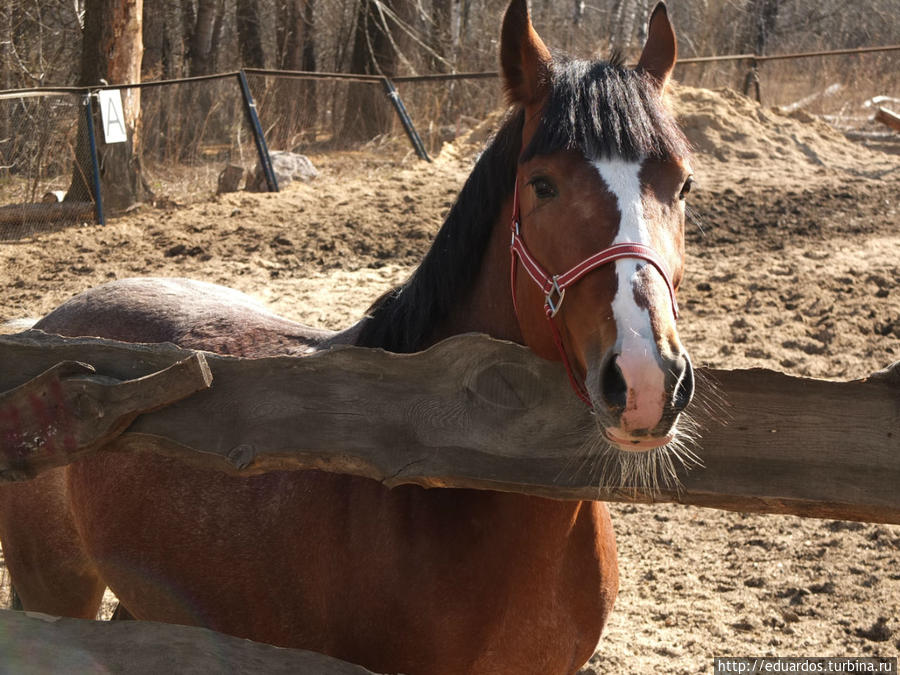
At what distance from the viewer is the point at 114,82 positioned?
10.7 meters

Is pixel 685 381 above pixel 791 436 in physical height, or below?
A: above

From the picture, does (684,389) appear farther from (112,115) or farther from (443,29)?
(443,29)

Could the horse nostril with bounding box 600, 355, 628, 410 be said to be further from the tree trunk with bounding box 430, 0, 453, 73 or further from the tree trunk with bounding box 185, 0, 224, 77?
the tree trunk with bounding box 185, 0, 224, 77

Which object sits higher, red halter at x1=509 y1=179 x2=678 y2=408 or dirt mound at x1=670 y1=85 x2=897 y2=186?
dirt mound at x1=670 y1=85 x2=897 y2=186

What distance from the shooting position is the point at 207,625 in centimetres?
242

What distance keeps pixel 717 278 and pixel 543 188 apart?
6192mm

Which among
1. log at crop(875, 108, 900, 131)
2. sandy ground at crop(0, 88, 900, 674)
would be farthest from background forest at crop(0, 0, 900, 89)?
log at crop(875, 108, 900, 131)

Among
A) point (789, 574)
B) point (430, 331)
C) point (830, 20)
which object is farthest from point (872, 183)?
point (830, 20)

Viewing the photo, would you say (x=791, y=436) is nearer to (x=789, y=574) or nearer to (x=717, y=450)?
(x=717, y=450)

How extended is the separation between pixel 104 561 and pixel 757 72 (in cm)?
1579

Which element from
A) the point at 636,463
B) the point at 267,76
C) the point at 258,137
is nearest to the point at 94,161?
the point at 258,137

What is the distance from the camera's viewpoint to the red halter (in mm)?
1699

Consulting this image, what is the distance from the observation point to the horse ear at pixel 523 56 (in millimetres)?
2078

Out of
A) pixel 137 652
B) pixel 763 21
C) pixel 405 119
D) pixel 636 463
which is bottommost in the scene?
pixel 137 652
